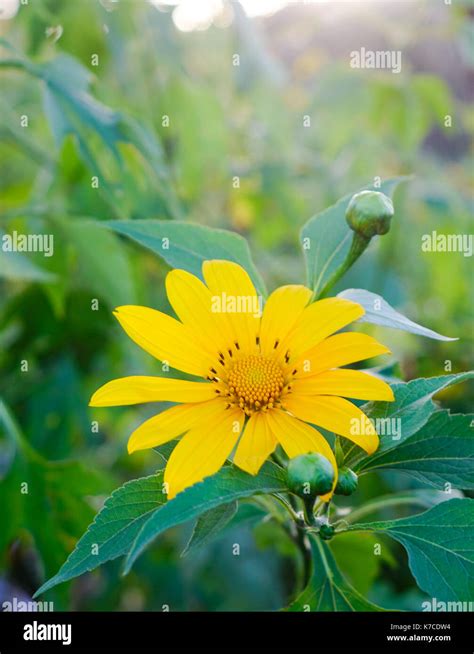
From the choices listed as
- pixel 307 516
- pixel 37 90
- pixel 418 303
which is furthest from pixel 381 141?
pixel 307 516

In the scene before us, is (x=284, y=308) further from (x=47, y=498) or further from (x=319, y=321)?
(x=47, y=498)

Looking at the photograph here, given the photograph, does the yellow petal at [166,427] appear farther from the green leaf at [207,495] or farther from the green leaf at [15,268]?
the green leaf at [15,268]

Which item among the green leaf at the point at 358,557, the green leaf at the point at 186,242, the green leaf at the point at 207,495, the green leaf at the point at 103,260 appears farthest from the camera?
the green leaf at the point at 103,260

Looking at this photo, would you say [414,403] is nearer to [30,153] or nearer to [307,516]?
[307,516]

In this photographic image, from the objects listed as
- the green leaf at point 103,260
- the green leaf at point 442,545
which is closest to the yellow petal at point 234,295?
the green leaf at point 442,545

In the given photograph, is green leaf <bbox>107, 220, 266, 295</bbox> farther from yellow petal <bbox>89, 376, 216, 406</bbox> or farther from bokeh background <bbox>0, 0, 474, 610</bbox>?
bokeh background <bbox>0, 0, 474, 610</bbox>
